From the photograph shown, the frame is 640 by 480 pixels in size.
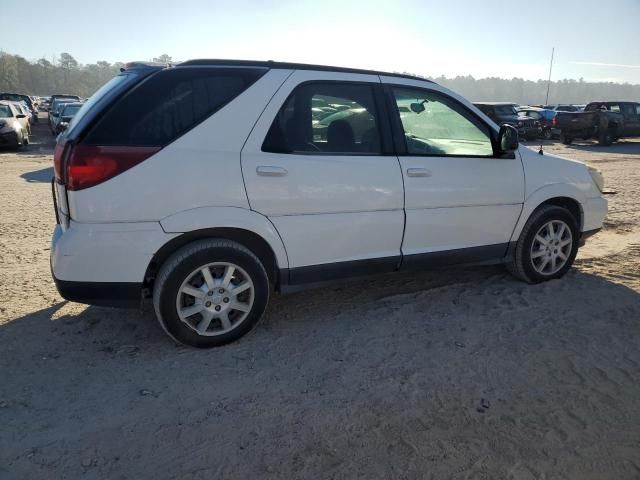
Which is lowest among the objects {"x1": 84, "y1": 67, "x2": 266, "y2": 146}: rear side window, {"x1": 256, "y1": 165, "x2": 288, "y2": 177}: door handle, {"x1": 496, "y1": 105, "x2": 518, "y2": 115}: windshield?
{"x1": 256, "y1": 165, "x2": 288, "y2": 177}: door handle

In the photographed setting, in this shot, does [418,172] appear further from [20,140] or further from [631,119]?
[631,119]

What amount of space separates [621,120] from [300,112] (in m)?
22.3

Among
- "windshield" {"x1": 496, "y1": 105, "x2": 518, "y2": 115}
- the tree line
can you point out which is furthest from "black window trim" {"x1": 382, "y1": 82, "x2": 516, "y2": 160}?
the tree line

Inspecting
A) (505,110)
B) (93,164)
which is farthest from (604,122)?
(93,164)

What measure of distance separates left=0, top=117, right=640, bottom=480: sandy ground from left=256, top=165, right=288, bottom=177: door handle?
4.06 feet

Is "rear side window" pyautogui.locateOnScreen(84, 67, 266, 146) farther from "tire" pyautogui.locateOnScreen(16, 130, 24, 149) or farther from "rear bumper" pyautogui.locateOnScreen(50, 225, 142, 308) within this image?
"tire" pyautogui.locateOnScreen(16, 130, 24, 149)

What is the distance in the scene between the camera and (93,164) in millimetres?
3008

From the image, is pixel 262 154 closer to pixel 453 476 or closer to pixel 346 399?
pixel 346 399

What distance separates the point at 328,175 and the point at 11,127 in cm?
1703

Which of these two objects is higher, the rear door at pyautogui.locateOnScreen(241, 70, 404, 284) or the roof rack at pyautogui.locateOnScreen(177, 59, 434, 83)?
the roof rack at pyautogui.locateOnScreen(177, 59, 434, 83)

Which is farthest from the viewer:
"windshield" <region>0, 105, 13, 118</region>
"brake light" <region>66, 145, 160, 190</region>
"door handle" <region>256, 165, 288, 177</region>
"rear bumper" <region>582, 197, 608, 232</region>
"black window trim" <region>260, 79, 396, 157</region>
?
"windshield" <region>0, 105, 13, 118</region>

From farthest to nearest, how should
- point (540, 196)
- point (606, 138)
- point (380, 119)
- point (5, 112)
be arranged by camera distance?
point (606, 138) < point (5, 112) < point (540, 196) < point (380, 119)

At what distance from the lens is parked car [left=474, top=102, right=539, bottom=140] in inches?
866

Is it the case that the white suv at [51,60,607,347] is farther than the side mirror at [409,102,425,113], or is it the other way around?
the side mirror at [409,102,425,113]
